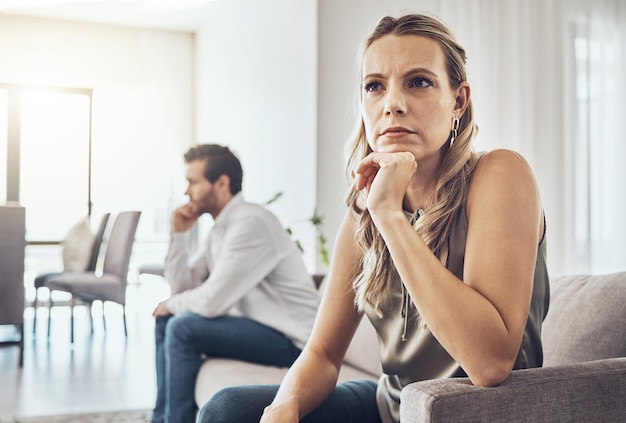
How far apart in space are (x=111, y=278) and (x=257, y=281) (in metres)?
2.78

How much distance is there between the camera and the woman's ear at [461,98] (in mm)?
1250

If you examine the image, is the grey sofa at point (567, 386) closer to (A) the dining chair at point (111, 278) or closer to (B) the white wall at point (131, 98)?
(A) the dining chair at point (111, 278)

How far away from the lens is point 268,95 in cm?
558

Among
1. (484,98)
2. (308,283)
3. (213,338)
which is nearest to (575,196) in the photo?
(484,98)

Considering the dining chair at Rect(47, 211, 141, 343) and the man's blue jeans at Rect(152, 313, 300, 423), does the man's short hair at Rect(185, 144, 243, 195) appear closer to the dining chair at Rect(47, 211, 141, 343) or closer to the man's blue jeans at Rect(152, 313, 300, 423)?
the man's blue jeans at Rect(152, 313, 300, 423)

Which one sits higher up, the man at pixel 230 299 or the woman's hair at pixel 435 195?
the woman's hair at pixel 435 195

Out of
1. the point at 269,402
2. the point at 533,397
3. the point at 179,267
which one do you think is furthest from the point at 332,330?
the point at 179,267

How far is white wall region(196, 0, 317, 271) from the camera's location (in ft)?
15.4

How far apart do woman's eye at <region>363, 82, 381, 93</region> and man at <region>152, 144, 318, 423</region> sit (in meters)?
1.25

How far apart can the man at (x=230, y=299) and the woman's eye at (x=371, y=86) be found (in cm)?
125

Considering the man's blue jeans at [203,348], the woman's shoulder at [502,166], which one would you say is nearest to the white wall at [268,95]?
the man's blue jeans at [203,348]

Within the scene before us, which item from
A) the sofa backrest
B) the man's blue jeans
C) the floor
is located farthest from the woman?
the floor

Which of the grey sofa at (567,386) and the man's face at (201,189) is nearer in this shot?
the grey sofa at (567,386)

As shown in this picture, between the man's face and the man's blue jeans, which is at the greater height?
the man's face
